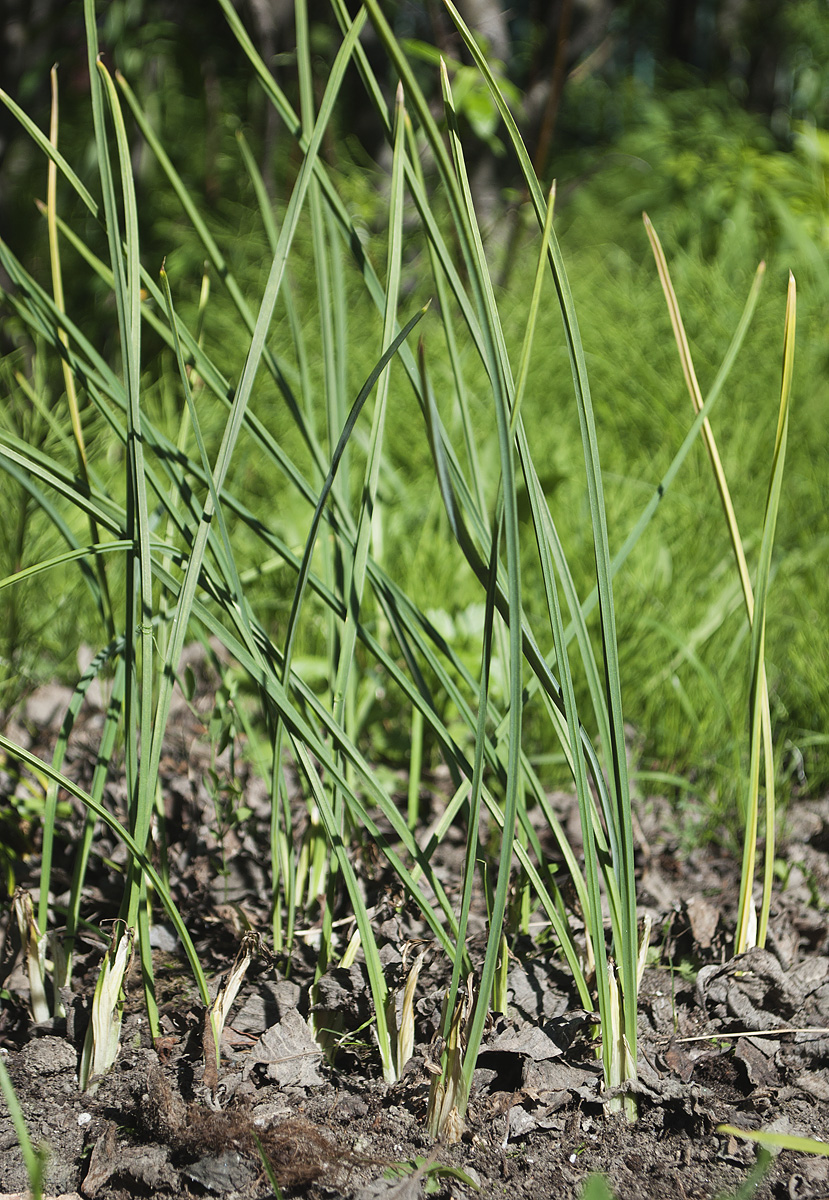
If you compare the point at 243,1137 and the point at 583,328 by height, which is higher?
the point at 583,328

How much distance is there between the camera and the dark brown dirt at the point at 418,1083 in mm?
621

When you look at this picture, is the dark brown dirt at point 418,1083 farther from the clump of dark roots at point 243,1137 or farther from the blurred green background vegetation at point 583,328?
the blurred green background vegetation at point 583,328

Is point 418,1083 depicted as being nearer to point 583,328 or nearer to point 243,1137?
point 243,1137

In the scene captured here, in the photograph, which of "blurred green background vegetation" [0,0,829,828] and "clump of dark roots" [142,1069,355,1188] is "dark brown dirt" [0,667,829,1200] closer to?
"clump of dark roots" [142,1069,355,1188]

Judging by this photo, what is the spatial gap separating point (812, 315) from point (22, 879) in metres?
2.45

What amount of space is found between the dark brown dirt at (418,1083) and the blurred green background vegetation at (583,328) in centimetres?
30

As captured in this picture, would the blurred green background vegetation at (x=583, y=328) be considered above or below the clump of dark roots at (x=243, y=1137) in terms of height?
above

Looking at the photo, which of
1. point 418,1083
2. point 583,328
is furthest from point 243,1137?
point 583,328

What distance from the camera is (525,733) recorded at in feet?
3.90

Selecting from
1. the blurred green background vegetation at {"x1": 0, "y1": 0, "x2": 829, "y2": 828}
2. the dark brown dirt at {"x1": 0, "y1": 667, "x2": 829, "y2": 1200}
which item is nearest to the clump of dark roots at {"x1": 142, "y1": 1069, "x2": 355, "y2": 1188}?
the dark brown dirt at {"x1": 0, "y1": 667, "x2": 829, "y2": 1200}

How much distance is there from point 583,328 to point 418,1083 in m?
2.13

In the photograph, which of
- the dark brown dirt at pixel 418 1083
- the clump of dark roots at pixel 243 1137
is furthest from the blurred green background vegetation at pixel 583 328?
the clump of dark roots at pixel 243 1137

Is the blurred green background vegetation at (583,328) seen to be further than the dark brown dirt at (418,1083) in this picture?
Yes

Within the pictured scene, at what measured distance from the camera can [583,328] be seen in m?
2.41
